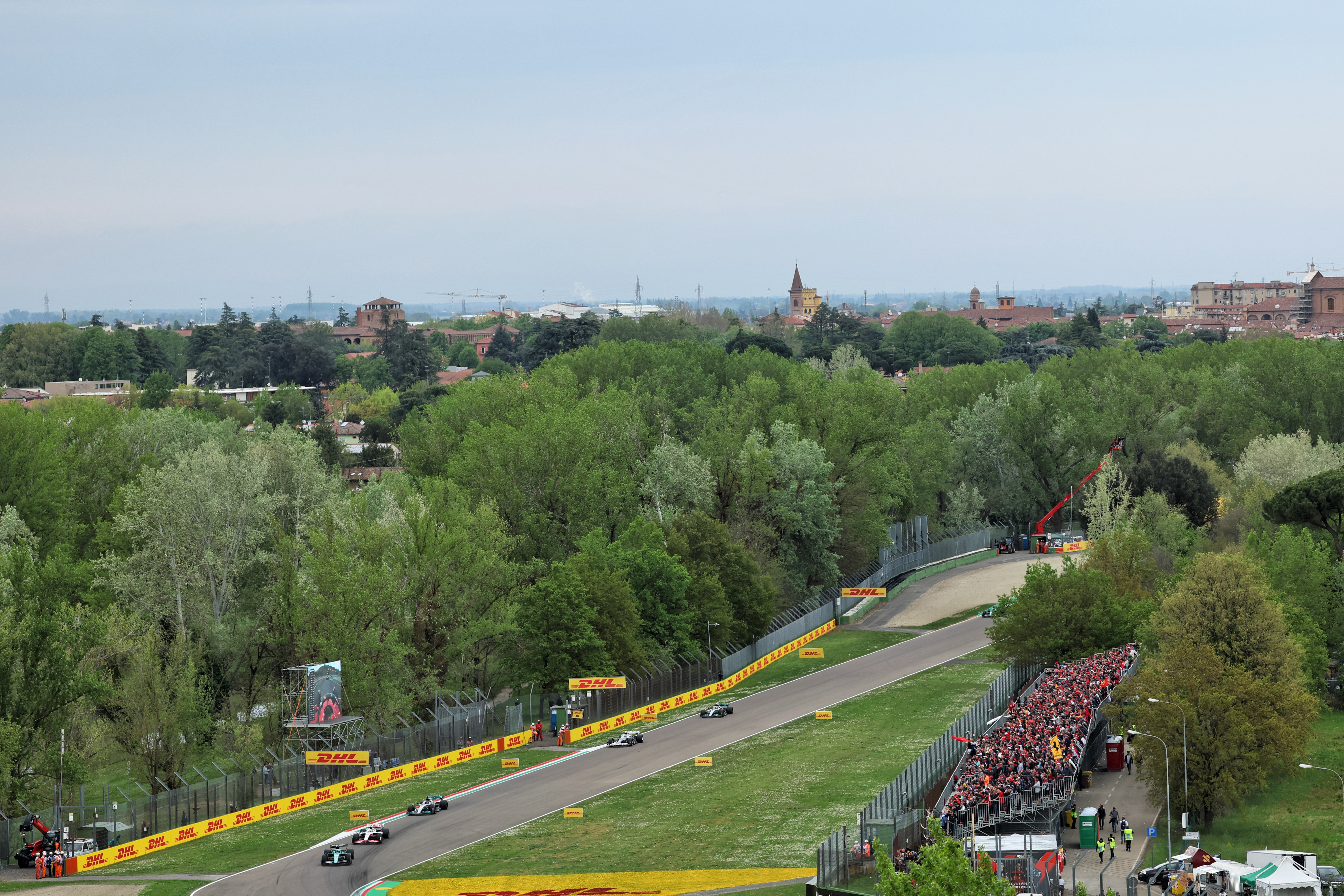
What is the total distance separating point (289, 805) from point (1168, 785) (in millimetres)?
35029

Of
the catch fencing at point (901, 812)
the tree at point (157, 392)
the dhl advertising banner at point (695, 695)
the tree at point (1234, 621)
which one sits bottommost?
the dhl advertising banner at point (695, 695)

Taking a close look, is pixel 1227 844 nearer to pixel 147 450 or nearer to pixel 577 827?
pixel 577 827

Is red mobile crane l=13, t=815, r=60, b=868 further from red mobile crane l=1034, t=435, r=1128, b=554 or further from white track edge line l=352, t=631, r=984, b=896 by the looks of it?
red mobile crane l=1034, t=435, r=1128, b=554

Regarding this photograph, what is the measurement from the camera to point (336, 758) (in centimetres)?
6338

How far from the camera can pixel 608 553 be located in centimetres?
8375

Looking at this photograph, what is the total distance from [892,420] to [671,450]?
89.9 ft

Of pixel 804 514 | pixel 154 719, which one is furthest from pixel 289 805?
pixel 804 514

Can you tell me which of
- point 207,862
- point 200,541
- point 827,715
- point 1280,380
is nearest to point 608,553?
point 827,715

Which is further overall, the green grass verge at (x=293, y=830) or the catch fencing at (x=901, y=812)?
the green grass verge at (x=293, y=830)

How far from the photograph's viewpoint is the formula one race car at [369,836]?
52.9 metres

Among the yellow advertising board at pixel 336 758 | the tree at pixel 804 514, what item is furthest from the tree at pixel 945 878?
the tree at pixel 804 514

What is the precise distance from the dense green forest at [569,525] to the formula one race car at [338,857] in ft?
48.3

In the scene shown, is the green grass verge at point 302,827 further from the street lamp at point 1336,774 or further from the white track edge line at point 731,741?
the street lamp at point 1336,774

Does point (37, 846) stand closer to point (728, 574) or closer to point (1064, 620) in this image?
point (728, 574)
